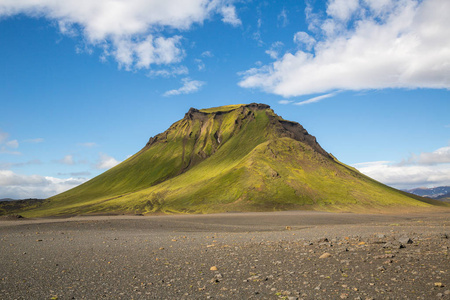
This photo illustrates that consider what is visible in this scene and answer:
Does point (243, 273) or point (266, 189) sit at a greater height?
point (266, 189)

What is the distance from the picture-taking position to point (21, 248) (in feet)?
75.4

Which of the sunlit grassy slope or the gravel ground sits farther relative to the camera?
the sunlit grassy slope

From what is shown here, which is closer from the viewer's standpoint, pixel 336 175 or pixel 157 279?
pixel 157 279

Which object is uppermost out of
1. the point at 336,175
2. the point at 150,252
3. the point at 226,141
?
the point at 226,141

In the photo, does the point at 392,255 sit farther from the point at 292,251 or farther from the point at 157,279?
the point at 157,279

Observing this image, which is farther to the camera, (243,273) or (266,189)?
(266,189)

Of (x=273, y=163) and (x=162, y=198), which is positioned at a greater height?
(x=273, y=163)

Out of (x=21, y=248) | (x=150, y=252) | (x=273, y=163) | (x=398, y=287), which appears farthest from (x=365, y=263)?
(x=273, y=163)

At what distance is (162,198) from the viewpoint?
125 meters

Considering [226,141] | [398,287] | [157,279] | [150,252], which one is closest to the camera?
[398,287]

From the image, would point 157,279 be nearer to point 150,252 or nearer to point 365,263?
point 150,252

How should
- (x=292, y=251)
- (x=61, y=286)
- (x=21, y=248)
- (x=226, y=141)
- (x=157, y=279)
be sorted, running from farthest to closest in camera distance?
(x=226, y=141), (x=21, y=248), (x=292, y=251), (x=157, y=279), (x=61, y=286)

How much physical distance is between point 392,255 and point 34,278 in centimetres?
1745

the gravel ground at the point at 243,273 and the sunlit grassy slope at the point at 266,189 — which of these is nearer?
the gravel ground at the point at 243,273
